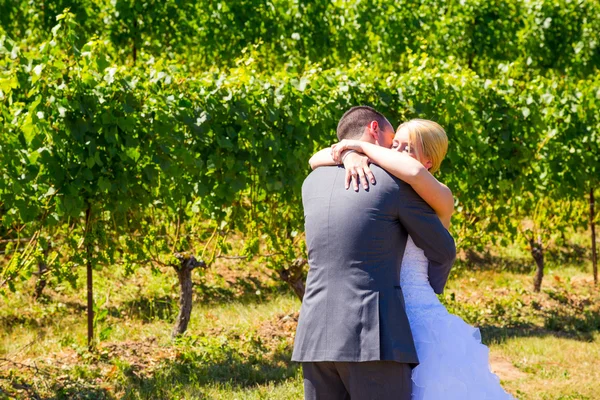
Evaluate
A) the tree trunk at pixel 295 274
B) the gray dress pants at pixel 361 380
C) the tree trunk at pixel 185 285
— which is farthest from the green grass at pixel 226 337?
the gray dress pants at pixel 361 380

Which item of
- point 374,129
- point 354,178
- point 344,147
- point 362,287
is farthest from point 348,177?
point 362,287

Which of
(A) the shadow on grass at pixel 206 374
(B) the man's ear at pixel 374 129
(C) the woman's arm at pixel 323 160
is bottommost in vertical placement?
(A) the shadow on grass at pixel 206 374

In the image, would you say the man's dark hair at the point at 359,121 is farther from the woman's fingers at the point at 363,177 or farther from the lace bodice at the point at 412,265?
the lace bodice at the point at 412,265

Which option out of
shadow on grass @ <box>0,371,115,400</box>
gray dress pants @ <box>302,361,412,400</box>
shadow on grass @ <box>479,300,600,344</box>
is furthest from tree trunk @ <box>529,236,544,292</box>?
gray dress pants @ <box>302,361,412,400</box>

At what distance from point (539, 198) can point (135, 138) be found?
15.2 feet

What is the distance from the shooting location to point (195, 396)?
17.1 ft

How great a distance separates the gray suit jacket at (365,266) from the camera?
275 cm

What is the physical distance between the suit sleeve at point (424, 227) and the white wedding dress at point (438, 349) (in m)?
0.14

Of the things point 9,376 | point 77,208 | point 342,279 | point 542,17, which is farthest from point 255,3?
point 342,279

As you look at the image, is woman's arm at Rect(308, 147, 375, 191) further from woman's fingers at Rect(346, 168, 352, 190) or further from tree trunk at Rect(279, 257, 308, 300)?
tree trunk at Rect(279, 257, 308, 300)

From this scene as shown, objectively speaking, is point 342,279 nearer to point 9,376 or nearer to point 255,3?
point 9,376

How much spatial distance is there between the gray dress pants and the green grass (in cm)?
239

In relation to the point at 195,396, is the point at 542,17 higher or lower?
higher

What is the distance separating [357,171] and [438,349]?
70 cm
